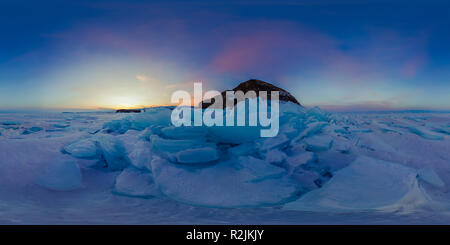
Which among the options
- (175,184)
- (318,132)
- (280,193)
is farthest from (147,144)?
(318,132)

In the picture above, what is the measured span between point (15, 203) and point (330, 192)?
9.89ft

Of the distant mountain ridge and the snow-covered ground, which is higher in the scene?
the distant mountain ridge

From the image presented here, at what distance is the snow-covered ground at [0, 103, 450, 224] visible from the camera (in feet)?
6.20

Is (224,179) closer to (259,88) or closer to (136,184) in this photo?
(136,184)

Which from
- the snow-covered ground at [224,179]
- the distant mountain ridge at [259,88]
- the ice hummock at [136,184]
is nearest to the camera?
the snow-covered ground at [224,179]

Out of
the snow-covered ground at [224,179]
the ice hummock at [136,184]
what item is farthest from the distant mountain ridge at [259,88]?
the ice hummock at [136,184]

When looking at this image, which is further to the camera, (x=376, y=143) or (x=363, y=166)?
(x=376, y=143)

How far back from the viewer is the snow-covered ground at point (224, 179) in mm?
1891

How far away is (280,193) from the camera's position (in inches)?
88.9

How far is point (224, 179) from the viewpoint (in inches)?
95.2

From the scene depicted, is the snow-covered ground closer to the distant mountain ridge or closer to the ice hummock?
the ice hummock

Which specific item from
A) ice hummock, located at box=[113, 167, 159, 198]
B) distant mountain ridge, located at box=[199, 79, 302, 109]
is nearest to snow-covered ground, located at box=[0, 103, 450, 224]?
ice hummock, located at box=[113, 167, 159, 198]

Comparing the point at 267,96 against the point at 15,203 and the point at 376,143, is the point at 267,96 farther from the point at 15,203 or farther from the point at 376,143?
the point at 15,203

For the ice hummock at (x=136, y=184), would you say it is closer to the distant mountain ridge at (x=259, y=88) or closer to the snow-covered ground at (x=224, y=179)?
the snow-covered ground at (x=224, y=179)
